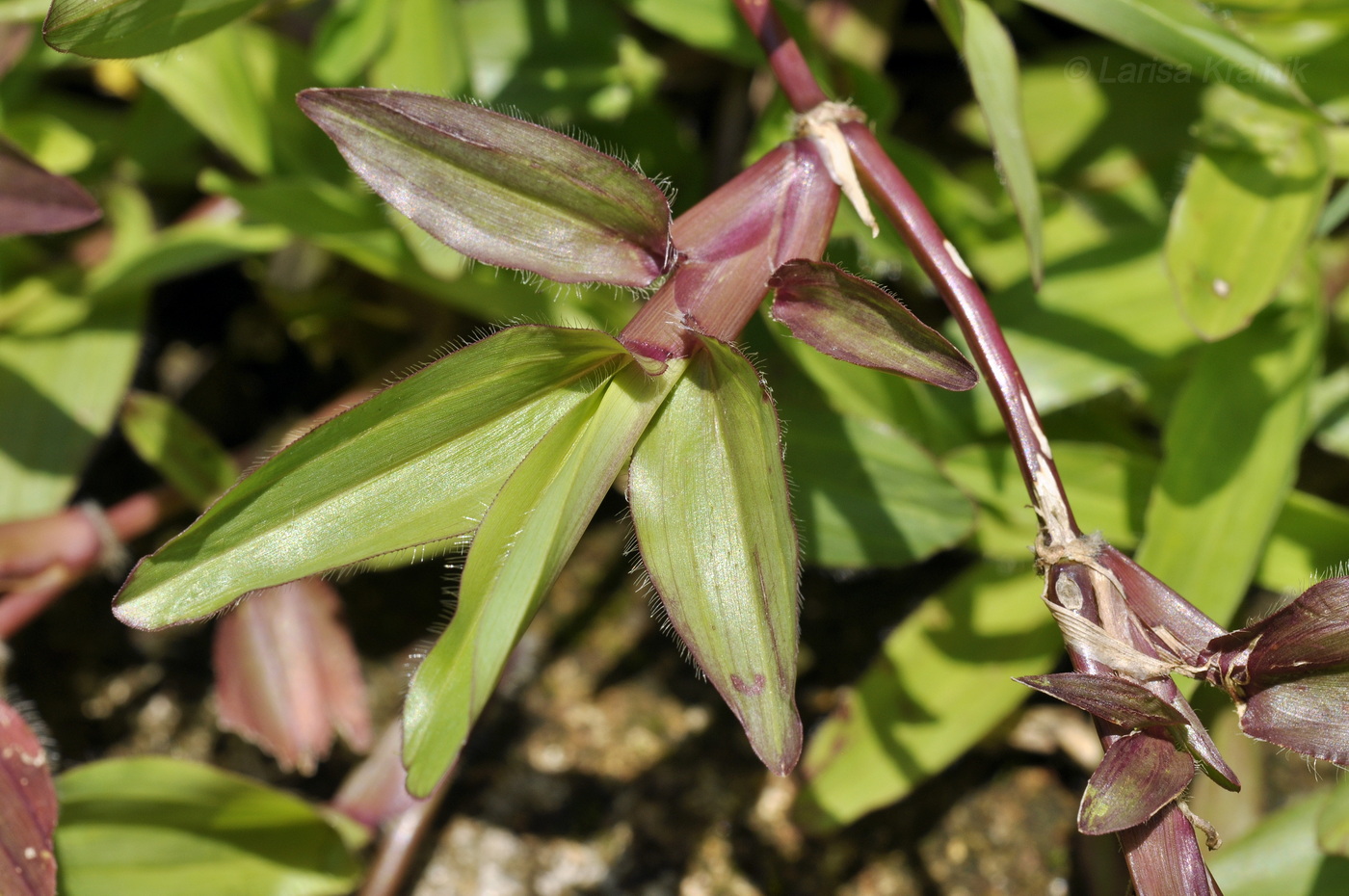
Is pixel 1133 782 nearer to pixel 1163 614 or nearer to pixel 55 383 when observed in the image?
pixel 1163 614

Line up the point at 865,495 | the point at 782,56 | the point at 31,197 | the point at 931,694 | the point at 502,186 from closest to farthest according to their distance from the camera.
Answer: the point at 502,186 < the point at 782,56 < the point at 31,197 < the point at 865,495 < the point at 931,694

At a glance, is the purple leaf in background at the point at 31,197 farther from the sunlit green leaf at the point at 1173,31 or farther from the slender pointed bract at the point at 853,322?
the sunlit green leaf at the point at 1173,31

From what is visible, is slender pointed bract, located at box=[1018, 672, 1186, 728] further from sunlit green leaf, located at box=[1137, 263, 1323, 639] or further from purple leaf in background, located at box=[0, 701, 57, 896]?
purple leaf in background, located at box=[0, 701, 57, 896]

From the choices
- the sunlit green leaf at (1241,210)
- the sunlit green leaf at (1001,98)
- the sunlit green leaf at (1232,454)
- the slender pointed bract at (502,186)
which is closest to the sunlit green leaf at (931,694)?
the sunlit green leaf at (1232,454)

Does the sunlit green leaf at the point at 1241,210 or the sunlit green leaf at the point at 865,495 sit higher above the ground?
the sunlit green leaf at the point at 1241,210

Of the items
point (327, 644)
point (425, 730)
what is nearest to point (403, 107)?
point (425, 730)

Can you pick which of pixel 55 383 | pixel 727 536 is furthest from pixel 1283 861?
pixel 55 383
